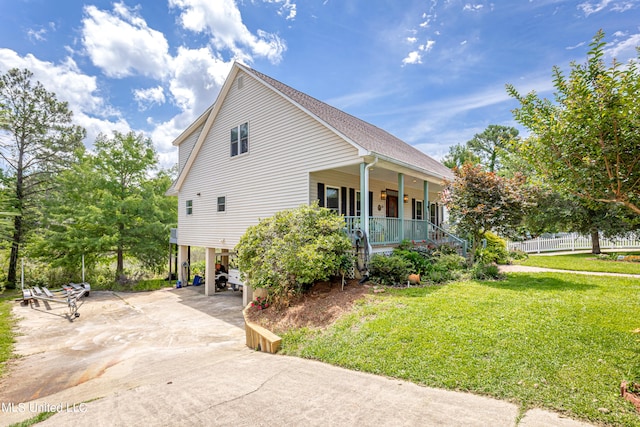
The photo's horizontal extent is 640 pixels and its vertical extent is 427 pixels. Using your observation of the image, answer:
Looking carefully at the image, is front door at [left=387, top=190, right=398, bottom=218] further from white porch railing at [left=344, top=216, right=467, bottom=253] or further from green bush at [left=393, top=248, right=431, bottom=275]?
green bush at [left=393, top=248, right=431, bottom=275]

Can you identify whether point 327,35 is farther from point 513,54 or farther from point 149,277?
point 149,277

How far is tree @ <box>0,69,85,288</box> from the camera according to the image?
16484 mm

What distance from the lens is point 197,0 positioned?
10195 millimetres

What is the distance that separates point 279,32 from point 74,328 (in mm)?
13205

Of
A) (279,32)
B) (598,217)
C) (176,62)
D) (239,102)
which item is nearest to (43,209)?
(176,62)

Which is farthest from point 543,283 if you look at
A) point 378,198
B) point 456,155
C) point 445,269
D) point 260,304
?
point 456,155

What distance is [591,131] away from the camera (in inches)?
122

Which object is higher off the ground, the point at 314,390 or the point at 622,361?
the point at 622,361

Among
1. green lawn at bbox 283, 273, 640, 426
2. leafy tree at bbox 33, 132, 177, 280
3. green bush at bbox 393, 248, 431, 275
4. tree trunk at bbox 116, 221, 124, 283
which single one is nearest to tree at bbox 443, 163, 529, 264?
green bush at bbox 393, 248, 431, 275

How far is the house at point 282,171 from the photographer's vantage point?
358 inches

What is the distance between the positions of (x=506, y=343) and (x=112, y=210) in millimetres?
18524

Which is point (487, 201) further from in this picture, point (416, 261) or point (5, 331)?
point (5, 331)

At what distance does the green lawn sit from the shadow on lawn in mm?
187

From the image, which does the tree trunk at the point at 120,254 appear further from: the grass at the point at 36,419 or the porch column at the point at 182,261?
the grass at the point at 36,419
